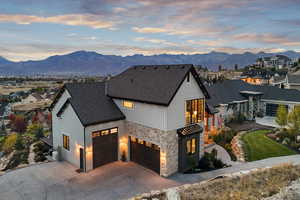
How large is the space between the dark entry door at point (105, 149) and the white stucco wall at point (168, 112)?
2.30m

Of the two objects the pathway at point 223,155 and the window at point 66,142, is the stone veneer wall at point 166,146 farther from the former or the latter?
the window at point 66,142

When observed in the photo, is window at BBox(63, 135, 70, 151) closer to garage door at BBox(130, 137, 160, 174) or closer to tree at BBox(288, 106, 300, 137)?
garage door at BBox(130, 137, 160, 174)

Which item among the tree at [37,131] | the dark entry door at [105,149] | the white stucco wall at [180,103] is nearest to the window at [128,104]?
the dark entry door at [105,149]

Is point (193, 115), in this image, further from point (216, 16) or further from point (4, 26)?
point (4, 26)

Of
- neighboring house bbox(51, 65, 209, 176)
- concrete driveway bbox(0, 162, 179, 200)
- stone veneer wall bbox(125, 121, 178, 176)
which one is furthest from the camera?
neighboring house bbox(51, 65, 209, 176)

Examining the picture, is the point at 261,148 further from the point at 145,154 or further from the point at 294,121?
the point at 145,154

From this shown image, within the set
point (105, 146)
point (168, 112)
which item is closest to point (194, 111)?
point (168, 112)

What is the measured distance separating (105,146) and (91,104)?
3713mm

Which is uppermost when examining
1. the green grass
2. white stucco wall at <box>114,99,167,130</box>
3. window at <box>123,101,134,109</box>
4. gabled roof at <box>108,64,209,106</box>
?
gabled roof at <box>108,64,209,106</box>

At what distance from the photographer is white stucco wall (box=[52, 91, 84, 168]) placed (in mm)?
15203

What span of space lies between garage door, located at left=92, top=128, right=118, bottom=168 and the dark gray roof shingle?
1.14m

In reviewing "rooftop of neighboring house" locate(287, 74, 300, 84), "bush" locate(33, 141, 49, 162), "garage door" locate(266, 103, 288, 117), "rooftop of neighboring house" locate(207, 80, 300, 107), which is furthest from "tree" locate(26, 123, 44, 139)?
"rooftop of neighboring house" locate(287, 74, 300, 84)

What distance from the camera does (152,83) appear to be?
16031 millimetres

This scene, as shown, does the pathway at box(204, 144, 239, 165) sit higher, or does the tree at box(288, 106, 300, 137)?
the tree at box(288, 106, 300, 137)
